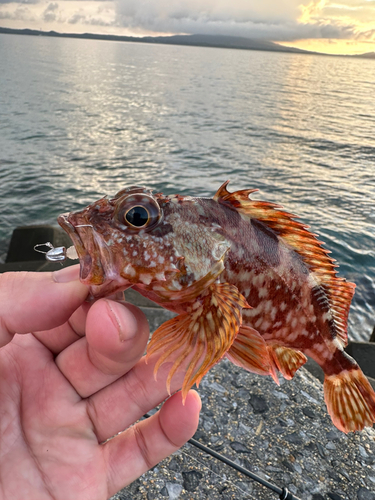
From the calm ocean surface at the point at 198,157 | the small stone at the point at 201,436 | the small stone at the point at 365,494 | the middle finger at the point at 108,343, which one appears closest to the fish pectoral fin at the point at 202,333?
the middle finger at the point at 108,343

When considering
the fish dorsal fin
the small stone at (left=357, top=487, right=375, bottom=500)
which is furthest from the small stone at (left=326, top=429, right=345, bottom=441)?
the fish dorsal fin

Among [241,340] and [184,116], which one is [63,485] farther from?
[184,116]

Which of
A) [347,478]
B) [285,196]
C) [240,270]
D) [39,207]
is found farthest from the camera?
[285,196]

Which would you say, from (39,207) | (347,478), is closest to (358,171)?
(39,207)

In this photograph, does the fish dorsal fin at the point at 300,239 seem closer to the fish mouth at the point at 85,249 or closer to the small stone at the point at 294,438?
the fish mouth at the point at 85,249

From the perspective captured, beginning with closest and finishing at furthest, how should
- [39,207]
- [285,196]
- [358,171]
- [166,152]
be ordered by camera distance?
[39,207] → [285,196] → [358,171] → [166,152]

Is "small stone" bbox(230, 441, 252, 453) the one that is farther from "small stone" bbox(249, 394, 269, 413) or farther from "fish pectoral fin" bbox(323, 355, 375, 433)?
"fish pectoral fin" bbox(323, 355, 375, 433)
